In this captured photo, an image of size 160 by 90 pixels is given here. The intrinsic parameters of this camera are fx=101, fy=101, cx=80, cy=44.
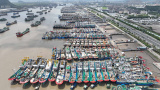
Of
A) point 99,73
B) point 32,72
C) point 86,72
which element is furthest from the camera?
point 32,72

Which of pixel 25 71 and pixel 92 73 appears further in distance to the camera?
pixel 25 71

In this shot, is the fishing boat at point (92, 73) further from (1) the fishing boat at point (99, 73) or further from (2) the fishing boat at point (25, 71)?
(2) the fishing boat at point (25, 71)

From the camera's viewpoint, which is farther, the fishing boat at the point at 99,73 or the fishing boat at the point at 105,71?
the fishing boat at the point at 105,71

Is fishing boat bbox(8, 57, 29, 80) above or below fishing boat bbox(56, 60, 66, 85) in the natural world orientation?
above

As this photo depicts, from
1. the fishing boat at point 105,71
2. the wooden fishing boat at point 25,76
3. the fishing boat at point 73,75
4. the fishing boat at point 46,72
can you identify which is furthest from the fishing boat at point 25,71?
the fishing boat at point 105,71

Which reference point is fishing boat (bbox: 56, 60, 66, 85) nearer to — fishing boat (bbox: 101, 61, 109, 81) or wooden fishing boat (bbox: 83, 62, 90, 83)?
wooden fishing boat (bbox: 83, 62, 90, 83)

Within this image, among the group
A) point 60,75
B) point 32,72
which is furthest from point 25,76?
point 60,75

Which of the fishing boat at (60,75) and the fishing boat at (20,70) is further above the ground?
the fishing boat at (20,70)

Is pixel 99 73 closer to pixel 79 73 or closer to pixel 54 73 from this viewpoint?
pixel 79 73

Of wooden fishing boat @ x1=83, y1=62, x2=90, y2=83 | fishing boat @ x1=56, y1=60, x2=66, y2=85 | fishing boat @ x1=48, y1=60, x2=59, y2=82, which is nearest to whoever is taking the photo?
fishing boat @ x1=56, y1=60, x2=66, y2=85

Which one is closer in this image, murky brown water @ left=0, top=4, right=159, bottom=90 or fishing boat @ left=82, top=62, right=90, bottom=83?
murky brown water @ left=0, top=4, right=159, bottom=90

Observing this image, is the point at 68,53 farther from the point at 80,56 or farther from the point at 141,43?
the point at 141,43

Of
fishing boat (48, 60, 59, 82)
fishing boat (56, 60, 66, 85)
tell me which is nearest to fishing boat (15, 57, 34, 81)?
fishing boat (48, 60, 59, 82)
